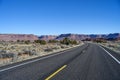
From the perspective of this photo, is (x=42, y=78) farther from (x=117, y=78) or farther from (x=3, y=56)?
(x=3, y=56)

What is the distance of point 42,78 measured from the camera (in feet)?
29.6

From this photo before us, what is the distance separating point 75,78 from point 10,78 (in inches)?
110

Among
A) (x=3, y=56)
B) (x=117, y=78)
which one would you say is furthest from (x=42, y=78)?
(x=3, y=56)

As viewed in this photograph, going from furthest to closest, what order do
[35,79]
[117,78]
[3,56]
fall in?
1. [3,56]
2. [117,78]
3. [35,79]

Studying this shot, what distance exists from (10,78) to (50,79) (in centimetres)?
176

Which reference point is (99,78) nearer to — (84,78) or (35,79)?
(84,78)

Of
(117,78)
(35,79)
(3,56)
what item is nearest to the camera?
(35,79)

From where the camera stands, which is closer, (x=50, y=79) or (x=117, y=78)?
(x=50, y=79)

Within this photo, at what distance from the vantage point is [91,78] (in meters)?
9.22

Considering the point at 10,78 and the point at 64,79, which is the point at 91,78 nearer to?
the point at 64,79

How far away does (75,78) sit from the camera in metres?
9.13

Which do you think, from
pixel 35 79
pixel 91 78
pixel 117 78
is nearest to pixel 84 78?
pixel 91 78

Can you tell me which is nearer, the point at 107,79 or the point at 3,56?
the point at 107,79

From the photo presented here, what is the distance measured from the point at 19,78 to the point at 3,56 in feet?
45.7
